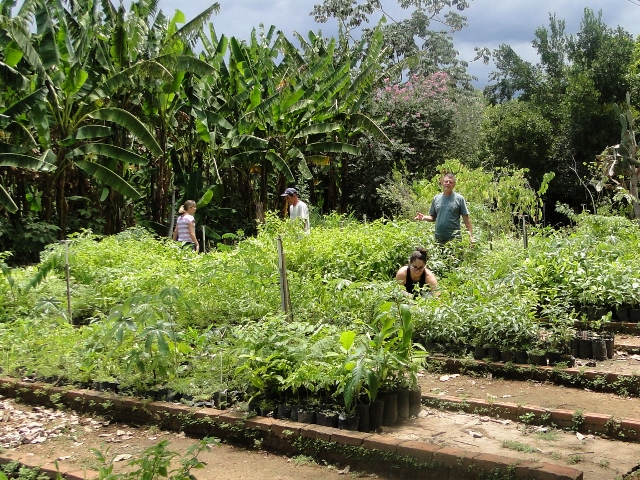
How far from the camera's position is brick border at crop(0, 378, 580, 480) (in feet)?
13.8

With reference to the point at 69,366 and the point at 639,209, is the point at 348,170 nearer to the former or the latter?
the point at 639,209

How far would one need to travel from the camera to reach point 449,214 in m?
9.46

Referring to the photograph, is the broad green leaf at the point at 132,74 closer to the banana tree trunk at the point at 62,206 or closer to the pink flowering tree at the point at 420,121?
the banana tree trunk at the point at 62,206

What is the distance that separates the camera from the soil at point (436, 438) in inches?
179

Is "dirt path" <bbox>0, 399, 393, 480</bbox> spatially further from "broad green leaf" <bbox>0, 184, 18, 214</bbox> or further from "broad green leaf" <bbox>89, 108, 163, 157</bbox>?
"broad green leaf" <bbox>89, 108, 163, 157</bbox>

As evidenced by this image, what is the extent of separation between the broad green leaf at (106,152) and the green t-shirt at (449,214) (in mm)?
7075

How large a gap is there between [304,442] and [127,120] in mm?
10700

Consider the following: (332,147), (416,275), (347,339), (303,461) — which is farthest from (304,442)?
(332,147)

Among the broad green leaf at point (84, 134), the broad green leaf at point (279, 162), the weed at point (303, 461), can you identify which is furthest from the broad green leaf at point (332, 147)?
the weed at point (303, 461)

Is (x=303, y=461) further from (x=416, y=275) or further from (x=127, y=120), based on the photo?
(x=127, y=120)

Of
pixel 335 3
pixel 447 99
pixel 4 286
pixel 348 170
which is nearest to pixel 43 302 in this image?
pixel 4 286

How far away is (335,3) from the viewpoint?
25.1 meters

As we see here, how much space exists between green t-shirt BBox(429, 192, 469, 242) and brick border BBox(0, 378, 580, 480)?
4216mm

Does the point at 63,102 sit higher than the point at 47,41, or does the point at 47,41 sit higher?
the point at 47,41
